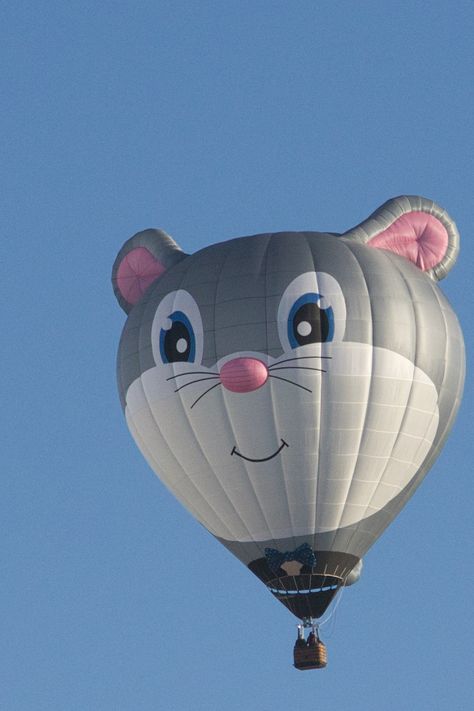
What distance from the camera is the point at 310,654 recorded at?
50.7 metres

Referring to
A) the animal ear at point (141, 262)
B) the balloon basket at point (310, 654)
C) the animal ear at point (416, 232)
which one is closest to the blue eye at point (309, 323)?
the animal ear at point (416, 232)

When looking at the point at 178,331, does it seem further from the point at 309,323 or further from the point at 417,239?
the point at 417,239

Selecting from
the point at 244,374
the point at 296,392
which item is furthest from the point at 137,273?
the point at 296,392

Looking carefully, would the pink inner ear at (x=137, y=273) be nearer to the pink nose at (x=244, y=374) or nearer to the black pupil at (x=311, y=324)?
the pink nose at (x=244, y=374)

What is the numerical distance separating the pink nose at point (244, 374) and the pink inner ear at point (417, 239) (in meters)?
2.99

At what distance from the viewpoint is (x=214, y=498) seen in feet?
167

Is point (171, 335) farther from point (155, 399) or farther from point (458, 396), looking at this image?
Result: point (458, 396)

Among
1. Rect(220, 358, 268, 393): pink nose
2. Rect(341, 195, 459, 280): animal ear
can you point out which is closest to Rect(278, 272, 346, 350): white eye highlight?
Rect(220, 358, 268, 393): pink nose

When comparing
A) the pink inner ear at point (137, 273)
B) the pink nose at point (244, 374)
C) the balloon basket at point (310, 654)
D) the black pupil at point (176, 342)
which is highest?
the pink inner ear at point (137, 273)

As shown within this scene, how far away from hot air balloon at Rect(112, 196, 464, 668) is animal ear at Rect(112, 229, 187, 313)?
71cm

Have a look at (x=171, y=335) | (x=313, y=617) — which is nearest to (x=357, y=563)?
(x=313, y=617)

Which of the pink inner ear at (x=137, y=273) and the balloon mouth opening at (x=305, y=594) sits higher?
the pink inner ear at (x=137, y=273)

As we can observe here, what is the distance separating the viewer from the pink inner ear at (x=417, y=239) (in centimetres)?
5175

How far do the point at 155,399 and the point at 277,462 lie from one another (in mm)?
1985
